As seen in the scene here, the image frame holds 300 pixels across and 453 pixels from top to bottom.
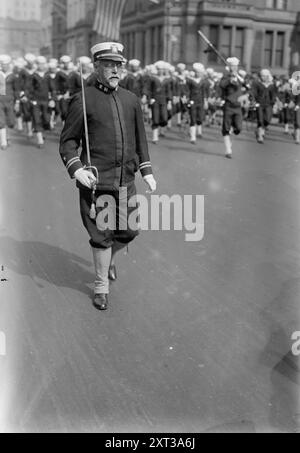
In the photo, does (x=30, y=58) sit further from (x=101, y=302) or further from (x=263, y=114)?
(x=101, y=302)

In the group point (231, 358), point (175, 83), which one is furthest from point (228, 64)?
point (231, 358)

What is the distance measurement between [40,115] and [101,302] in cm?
1050

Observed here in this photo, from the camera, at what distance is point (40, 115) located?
47.4 feet

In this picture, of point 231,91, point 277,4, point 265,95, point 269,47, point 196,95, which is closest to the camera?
point 231,91

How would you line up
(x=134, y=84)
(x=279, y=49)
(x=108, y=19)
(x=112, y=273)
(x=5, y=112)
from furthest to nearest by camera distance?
(x=279, y=49)
(x=134, y=84)
(x=5, y=112)
(x=108, y=19)
(x=112, y=273)

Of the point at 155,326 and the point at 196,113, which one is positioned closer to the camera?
the point at 155,326

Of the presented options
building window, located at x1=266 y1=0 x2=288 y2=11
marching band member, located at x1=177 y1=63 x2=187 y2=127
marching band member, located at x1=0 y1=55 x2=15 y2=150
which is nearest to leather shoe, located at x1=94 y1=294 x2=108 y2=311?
marching band member, located at x1=0 y1=55 x2=15 y2=150

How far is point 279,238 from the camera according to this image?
6844 mm

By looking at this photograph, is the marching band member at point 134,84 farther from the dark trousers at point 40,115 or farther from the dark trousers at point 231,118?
the dark trousers at point 231,118

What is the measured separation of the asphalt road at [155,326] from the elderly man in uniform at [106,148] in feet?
1.77

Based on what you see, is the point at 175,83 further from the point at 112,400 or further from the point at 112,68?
the point at 112,400

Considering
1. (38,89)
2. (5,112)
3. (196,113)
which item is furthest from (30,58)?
(196,113)

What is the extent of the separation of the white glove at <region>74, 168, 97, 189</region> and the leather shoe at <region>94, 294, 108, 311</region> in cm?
92
